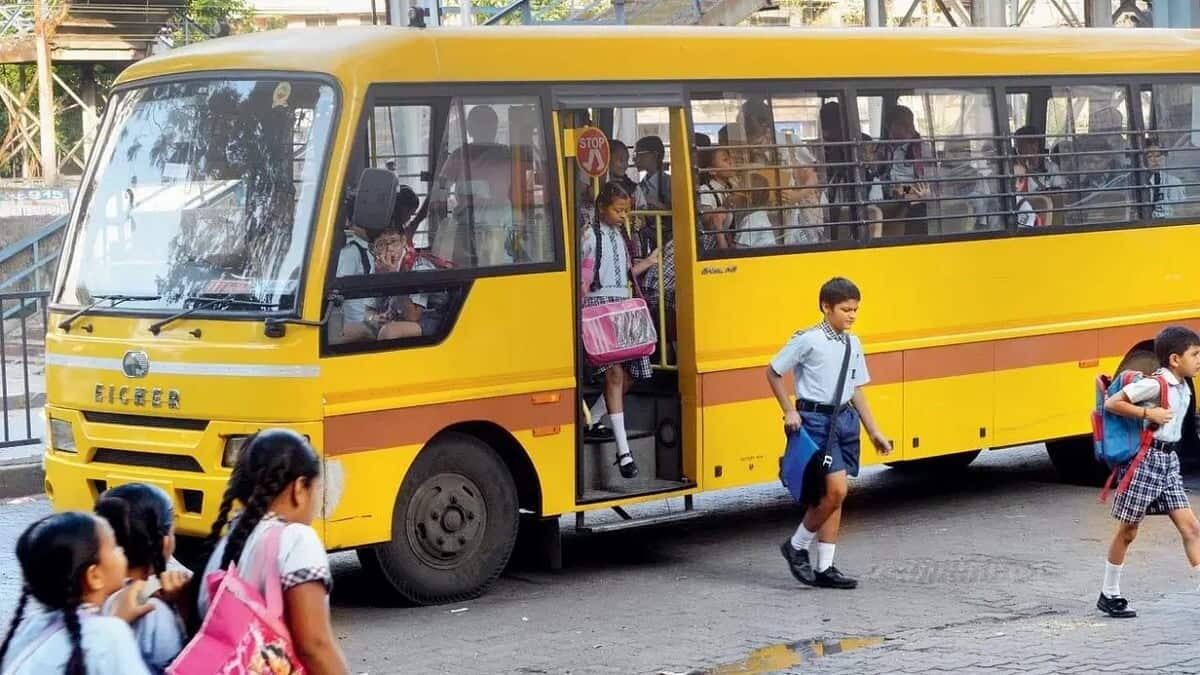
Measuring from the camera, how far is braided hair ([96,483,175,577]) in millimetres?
4039

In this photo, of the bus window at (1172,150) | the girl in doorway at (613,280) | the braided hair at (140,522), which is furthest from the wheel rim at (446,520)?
the bus window at (1172,150)

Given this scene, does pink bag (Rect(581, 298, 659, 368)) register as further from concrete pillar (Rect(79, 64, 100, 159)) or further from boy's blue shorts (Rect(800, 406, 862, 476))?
concrete pillar (Rect(79, 64, 100, 159))

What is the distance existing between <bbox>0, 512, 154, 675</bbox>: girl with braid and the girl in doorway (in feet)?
20.4

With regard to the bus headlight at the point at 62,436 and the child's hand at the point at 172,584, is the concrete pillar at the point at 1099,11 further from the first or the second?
the child's hand at the point at 172,584

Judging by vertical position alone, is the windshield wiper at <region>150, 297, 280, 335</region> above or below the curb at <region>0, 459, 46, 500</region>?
above

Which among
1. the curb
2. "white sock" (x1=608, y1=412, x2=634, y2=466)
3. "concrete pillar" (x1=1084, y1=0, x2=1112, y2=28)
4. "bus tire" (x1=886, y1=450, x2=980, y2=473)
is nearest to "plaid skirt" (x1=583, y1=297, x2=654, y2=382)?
"white sock" (x1=608, y1=412, x2=634, y2=466)

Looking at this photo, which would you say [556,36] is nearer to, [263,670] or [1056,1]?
[263,670]

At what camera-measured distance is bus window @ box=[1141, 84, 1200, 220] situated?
1254 cm

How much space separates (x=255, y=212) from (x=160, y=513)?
4730 millimetres

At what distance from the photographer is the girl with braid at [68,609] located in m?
3.67

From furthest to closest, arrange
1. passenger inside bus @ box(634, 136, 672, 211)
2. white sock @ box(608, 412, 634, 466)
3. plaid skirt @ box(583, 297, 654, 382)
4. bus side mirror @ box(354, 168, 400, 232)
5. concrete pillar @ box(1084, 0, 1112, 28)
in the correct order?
concrete pillar @ box(1084, 0, 1112, 28)
passenger inside bus @ box(634, 136, 672, 211)
plaid skirt @ box(583, 297, 654, 382)
white sock @ box(608, 412, 634, 466)
bus side mirror @ box(354, 168, 400, 232)

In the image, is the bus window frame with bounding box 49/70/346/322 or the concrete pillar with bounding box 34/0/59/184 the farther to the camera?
the concrete pillar with bounding box 34/0/59/184

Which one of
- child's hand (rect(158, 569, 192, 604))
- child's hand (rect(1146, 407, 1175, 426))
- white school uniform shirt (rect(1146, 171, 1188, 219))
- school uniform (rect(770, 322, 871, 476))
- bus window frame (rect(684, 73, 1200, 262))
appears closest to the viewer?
child's hand (rect(158, 569, 192, 604))

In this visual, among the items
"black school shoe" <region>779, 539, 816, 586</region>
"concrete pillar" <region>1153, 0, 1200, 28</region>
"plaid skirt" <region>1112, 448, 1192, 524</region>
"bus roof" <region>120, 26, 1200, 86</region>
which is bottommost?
"black school shoe" <region>779, 539, 816, 586</region>
